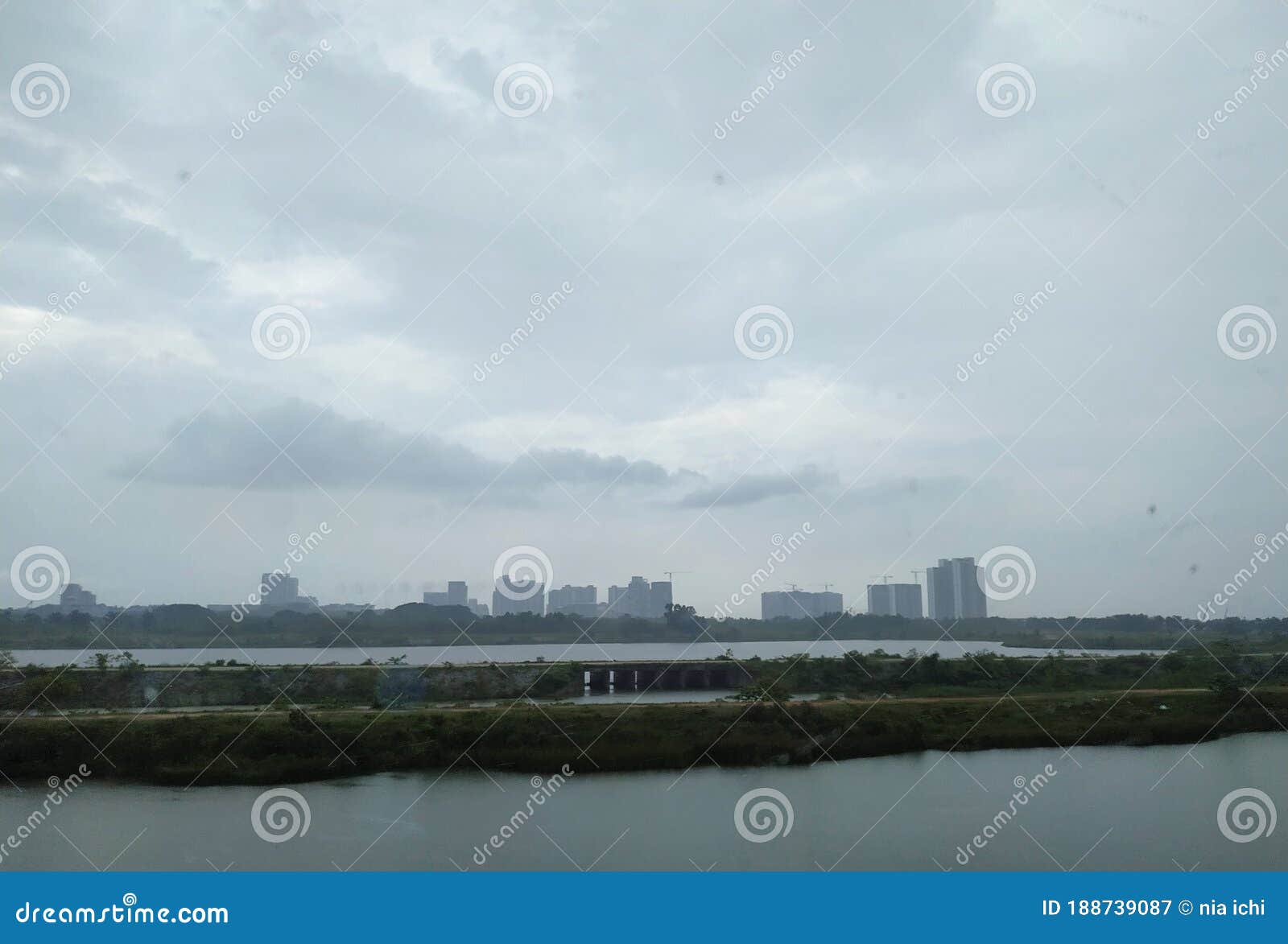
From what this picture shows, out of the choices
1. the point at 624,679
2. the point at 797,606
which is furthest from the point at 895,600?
the point at 624,679

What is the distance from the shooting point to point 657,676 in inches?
1012

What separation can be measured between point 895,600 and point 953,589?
686cm

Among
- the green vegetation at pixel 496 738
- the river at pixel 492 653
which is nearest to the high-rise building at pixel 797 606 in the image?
the river at pixel 492 653

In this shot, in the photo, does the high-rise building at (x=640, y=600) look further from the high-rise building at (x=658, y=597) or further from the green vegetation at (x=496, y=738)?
the green vegetation at (x=496, y=738)

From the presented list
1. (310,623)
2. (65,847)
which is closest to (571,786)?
(65,847)

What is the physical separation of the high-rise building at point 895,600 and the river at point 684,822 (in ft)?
69.6

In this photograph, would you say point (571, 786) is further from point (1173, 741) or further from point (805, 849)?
point (1173, 741)

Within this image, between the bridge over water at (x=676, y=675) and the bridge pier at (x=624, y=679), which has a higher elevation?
the bridge over water at (x=676, y=675)

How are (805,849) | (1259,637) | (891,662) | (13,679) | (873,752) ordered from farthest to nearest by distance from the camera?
(1259,637)
(891,662)
(13,679)
(873,752)
(805,849)

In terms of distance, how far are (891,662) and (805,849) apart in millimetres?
12956

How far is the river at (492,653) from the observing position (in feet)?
73.3

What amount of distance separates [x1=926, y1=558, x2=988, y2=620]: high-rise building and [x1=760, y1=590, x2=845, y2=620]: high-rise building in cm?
537

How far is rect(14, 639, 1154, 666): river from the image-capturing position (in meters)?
22.3

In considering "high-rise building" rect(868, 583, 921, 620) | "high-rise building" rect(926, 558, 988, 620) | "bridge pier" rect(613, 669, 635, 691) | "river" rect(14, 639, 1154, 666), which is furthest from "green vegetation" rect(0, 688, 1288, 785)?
"high-rise building" rect(868, 583, 921, 620)
